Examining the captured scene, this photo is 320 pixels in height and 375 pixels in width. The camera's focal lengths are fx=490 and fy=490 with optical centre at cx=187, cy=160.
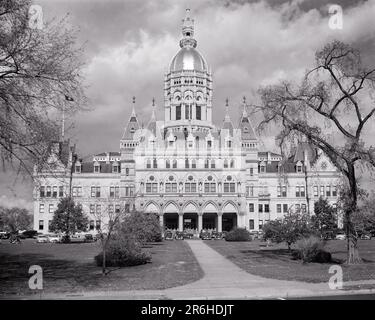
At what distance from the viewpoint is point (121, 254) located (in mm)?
29938

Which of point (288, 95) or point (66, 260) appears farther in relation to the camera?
point (66, 260)

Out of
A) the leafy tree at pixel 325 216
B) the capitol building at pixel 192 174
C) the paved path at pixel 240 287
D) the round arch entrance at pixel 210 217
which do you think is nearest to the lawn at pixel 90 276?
the paved path at pixel 240 287

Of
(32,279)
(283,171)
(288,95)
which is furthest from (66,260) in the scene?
(288,95)

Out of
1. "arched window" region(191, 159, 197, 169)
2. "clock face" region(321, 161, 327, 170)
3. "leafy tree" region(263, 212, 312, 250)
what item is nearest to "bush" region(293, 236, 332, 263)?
"leafy tree" region(263, 212, 312, 250)

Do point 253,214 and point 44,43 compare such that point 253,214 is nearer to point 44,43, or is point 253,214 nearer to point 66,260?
point 66,260

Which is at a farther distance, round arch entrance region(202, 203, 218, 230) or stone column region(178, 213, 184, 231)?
round arch entrance region(202, 203, 218, 230)

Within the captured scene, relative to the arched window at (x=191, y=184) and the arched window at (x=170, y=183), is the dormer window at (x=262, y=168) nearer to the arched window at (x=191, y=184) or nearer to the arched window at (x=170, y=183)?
the arched window at (x=191, y=184)

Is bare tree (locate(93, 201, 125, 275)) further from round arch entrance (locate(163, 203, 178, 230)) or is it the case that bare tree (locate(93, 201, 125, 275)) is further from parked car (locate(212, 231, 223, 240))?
round arch entrance (locate(163, 203, 178, 230))

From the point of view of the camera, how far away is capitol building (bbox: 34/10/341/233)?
86250mm

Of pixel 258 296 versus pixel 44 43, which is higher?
pixel 44 43

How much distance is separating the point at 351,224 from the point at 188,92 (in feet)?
260

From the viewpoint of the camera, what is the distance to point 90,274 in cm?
2477

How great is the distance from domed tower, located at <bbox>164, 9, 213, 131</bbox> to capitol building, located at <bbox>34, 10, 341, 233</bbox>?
8.4 inches
